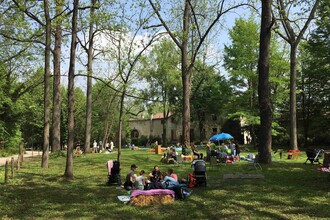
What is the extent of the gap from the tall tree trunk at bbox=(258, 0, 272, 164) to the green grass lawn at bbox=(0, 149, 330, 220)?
2.85 meters

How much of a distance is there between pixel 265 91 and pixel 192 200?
9080 millimetres

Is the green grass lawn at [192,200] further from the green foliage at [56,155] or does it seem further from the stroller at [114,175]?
the green foliage at [56,155]

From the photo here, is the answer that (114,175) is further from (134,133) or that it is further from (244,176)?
(134,133)

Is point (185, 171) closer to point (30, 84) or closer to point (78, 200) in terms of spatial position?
point (78, 200)

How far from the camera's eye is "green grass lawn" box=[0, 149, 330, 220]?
796 centimetres

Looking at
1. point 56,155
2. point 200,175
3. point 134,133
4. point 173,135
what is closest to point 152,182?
point 200,175

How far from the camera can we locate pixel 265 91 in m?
16.8

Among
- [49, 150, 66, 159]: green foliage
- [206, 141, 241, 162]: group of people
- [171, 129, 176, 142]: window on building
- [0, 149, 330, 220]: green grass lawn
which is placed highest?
[171, 129, 176, 142]: window on building

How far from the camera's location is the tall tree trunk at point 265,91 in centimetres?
1658

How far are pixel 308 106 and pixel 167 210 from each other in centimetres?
3594

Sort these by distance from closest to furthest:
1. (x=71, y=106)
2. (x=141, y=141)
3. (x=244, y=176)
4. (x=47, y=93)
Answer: (x=244, y=176) → (x=71, y=106) → (x=47, y=93) → (x=141, y=141)

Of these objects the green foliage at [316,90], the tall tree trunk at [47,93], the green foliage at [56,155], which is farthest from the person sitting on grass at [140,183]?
the green foliage at [316,90]

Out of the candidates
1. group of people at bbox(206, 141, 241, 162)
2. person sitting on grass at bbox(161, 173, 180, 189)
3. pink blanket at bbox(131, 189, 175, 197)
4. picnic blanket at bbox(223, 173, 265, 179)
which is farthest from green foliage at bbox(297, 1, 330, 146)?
pink blanket at bbox(131, 189, 175, 197)

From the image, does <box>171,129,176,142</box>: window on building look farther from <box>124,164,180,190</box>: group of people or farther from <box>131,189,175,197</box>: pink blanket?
<box>131,189,175,197</box>: pink blanket
